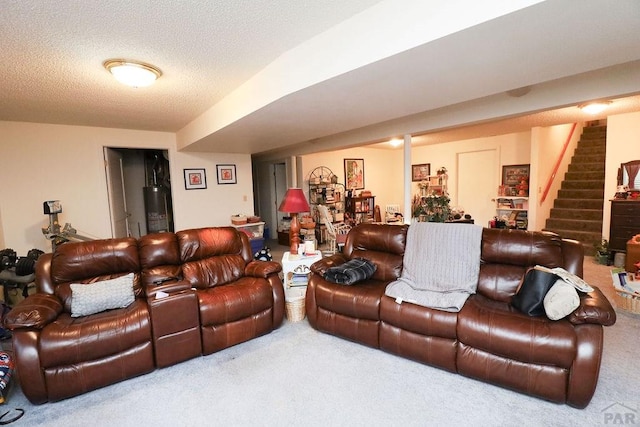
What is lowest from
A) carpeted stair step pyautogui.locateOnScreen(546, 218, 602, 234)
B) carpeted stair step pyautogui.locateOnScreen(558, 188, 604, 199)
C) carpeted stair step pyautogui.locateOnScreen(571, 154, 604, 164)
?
carpeted stair step pyautogui.locateOnScreen(546, 218, 602, 234)

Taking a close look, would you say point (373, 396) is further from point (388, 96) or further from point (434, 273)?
point (388, 96)

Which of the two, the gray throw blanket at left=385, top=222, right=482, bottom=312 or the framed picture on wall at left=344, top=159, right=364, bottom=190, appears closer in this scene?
the gray throw blanket at left=385, top=222, right=482, bottom=312

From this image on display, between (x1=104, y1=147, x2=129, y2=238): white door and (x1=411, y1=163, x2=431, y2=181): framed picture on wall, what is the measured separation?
6.80 meters

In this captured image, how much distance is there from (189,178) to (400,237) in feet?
13.1

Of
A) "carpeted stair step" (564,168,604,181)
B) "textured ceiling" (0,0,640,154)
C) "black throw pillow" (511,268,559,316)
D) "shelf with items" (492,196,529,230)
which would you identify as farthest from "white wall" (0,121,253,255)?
"carpeted stair step" (564,168,604,181)

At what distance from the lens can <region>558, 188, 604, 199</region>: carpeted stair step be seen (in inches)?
225

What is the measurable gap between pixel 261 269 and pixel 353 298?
0.96 meters

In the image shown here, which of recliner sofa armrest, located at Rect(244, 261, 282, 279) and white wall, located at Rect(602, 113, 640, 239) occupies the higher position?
white wall, located at Rect(602, 113, 640, 239)

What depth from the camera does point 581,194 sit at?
5.91 m

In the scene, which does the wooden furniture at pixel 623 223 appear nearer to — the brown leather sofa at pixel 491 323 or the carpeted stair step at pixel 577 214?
the carpeted stair step at pixel 577 214

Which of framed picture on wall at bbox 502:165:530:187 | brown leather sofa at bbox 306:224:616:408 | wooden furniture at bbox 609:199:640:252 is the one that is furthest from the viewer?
framed picture on wall at bbox 502:165:530:187

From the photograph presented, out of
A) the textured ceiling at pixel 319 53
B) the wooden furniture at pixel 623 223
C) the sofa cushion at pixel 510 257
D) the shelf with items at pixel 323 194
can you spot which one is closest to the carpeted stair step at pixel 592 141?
the wooden furniture at pixel 623 223

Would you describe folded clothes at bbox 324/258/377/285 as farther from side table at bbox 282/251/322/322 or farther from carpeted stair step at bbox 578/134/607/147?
carpeted stair step at bbox 578/134/607/147

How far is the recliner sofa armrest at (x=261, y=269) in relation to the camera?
9.36ft
